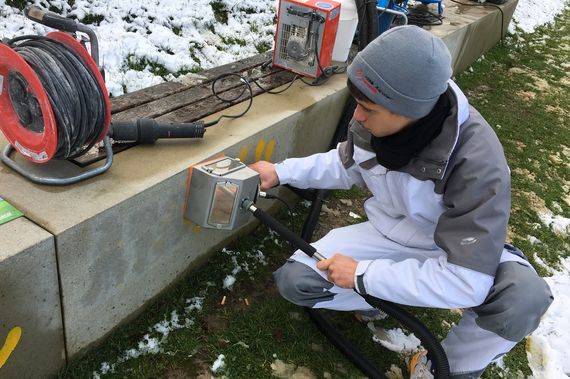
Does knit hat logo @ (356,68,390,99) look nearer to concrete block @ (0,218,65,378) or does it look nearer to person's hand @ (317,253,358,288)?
person's hand @ (317,253,358,288)

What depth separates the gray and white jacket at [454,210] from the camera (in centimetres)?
156

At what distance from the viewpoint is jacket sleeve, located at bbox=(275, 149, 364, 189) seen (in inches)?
83.1

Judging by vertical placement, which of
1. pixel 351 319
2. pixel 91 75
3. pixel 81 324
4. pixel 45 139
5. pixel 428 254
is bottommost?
pixel 351 319

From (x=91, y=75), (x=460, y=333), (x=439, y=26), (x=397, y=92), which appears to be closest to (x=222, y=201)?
(x=91, y=75)

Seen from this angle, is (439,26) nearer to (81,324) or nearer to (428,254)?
(428,254)

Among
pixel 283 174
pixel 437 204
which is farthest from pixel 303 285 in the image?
pixel 437 204

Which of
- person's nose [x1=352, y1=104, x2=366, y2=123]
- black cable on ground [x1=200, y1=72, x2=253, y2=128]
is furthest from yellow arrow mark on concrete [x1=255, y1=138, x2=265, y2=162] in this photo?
person's nose [x1=352, y1=104, x2=366, y2=123]

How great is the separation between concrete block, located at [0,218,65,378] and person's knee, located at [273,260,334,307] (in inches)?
33.1

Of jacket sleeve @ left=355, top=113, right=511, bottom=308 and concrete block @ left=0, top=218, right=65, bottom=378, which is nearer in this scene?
concrete block @ left=0, top=218, right=65, bottom=378

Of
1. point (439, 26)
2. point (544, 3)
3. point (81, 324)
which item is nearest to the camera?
point (81, 324)

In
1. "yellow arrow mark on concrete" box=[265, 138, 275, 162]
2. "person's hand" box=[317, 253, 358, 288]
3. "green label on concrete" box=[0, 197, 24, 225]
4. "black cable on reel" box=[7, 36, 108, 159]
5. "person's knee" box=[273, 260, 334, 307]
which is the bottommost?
"person's knee" box=[273, 260, 334, 307]

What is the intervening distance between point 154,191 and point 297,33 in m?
1.51

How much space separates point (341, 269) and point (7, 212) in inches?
43.7

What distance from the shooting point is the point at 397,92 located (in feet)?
4.98
